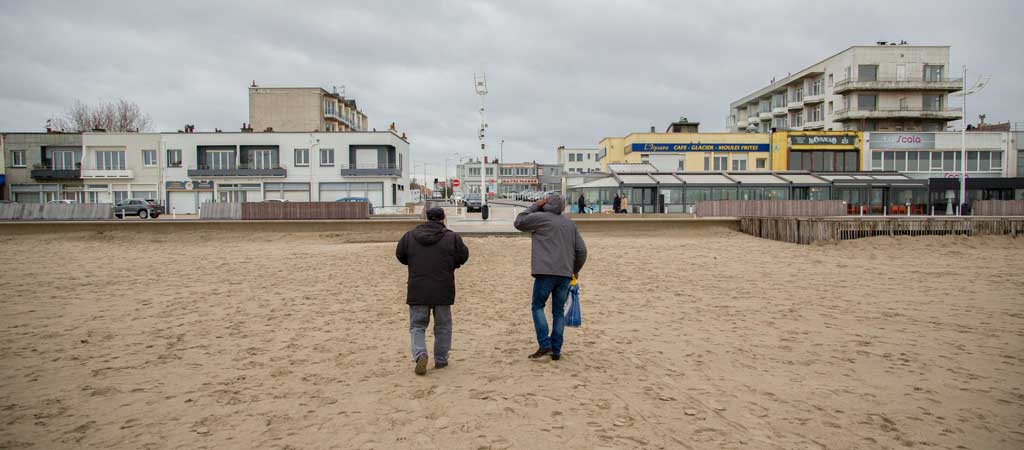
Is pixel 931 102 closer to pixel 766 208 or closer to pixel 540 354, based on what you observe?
pixel 766 208

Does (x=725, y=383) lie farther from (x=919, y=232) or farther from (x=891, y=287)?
(x=919, y=232)

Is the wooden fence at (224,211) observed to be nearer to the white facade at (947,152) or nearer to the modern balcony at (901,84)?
the white facade at (947,152)

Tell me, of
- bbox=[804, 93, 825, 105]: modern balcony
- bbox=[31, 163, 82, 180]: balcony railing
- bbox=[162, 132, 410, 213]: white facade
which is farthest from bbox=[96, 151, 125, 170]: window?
bbox=[804, 93, 825, 105]: modern balcony

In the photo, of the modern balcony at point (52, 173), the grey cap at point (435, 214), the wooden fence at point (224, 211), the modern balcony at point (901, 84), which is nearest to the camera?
the grey cap at point (435, 214)

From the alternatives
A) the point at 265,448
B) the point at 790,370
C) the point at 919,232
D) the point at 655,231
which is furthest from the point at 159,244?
the point at 919,232

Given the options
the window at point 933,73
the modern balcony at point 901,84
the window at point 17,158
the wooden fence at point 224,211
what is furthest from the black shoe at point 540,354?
the window at point 933,73

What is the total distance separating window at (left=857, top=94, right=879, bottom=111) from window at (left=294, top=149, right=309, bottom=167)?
4949cm

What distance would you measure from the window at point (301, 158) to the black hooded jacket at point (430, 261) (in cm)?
4724

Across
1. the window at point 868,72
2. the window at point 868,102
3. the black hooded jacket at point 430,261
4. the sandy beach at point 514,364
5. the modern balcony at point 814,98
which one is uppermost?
the window at point 868,72

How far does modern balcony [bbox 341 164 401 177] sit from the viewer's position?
4969cm

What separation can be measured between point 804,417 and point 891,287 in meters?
9.13

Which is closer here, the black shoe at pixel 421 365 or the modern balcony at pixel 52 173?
the black shoe at pixel 421 365

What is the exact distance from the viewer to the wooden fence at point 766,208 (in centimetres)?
3366

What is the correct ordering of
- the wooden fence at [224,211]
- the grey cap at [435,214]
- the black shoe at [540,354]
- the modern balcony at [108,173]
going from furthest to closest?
the modern balcony at [108,173] → the wooden fence at [224,211] → the black shoe at [540,354] → the grey cap at [435,214]
